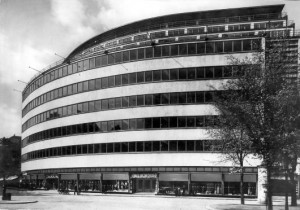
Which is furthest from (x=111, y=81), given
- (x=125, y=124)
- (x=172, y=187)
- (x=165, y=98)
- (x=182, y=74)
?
(x=172, y=187)

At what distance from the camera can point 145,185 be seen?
55438 millimetres

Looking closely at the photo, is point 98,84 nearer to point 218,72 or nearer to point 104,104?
point 104,104

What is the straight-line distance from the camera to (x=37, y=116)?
7094cm

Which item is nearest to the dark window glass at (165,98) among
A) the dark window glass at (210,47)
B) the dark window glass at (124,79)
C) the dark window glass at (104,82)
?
the dark window glass at (124,79)

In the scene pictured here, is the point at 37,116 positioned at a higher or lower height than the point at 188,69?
lower

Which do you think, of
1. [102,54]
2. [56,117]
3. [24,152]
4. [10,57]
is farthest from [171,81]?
[24,152]

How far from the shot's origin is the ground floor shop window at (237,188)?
50.2 meters

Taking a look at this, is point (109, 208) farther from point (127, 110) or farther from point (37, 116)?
point (37, 116)

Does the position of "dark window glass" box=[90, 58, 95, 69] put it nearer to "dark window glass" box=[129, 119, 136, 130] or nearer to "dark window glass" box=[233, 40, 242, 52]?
"dark window glass" box=[129, 119, 136, 130]

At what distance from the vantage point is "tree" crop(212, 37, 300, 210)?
23406 mm

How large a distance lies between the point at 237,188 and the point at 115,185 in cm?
1673

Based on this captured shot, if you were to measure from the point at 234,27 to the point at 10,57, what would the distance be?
4044 cm

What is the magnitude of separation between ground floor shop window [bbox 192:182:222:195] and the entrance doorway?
5.68m

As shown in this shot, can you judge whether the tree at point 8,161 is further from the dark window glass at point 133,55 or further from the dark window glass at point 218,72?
the dark window glass at point 218,72
